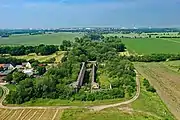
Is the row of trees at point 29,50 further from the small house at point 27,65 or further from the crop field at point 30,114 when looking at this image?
the crop field at point 30,114

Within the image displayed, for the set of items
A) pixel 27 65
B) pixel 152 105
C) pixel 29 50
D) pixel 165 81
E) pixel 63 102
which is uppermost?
pixel 29 50

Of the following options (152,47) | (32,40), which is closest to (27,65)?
(152,47)

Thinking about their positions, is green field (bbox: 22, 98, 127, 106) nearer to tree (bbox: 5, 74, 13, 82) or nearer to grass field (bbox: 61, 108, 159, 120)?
grass field (bbox: 61, 108, 159, 120)

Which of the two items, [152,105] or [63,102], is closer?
[152,105]

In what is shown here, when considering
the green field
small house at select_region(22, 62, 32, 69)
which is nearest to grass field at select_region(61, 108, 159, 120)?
the green field

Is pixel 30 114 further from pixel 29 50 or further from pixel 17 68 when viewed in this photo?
pixel 29 50
